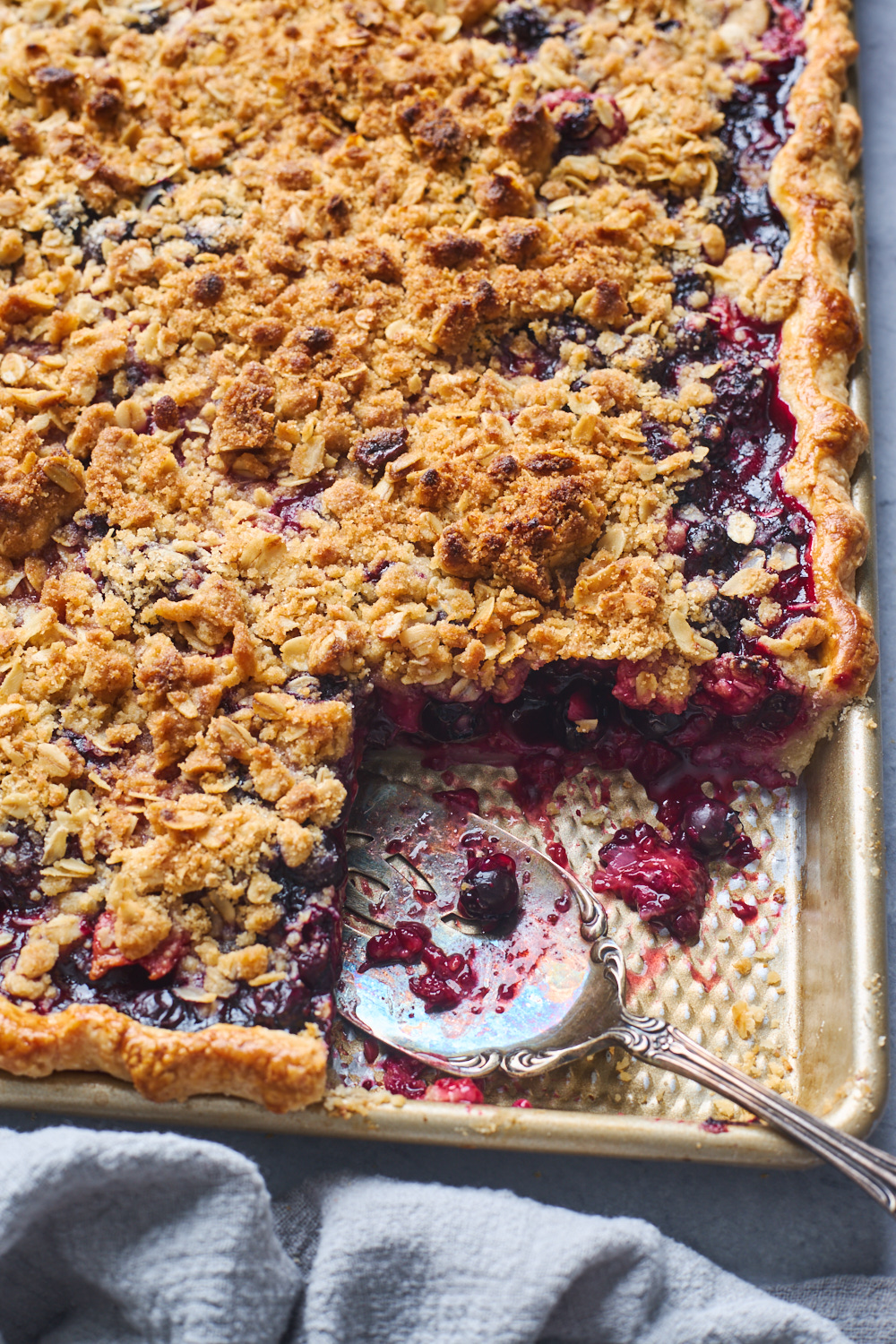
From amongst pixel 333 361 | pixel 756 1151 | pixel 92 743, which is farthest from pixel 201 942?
pixel 333 361

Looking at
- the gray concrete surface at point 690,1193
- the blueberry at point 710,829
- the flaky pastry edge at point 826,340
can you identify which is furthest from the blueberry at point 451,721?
the gray concrete surface at point 690,1193

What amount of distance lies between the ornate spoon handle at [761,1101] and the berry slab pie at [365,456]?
0.34 meters

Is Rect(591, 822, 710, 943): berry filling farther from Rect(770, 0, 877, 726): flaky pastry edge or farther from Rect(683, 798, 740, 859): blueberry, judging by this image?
Rect(770, 0, 877, 726): flaky pastry edge

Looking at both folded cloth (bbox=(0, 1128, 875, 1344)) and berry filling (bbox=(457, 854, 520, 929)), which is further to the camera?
berry filling (bbox=(457, 854, 520, 929))

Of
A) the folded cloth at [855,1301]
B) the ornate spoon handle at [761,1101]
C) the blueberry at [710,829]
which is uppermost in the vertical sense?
the blueberry at [710,829]

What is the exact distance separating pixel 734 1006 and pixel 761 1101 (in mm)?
359

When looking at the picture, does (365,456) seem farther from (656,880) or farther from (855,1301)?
(855,1301)

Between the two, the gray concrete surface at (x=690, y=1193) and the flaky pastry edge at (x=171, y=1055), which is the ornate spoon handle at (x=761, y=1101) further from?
the flaky pastry edge at (x=171, y=1055)

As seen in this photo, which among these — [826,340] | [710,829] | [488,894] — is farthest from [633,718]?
[826,340]

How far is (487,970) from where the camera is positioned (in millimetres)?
2744

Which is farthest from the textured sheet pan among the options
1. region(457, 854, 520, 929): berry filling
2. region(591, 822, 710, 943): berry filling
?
region(457, 854, 520, 929): berry filling

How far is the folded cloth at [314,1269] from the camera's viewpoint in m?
2.28

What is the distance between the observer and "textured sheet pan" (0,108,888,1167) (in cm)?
239

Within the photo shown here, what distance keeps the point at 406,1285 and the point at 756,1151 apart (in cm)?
73
